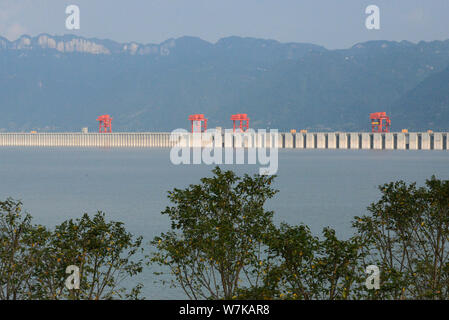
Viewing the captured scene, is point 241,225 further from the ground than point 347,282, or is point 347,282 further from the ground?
point 241,225

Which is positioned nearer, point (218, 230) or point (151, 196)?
point (218, 230)

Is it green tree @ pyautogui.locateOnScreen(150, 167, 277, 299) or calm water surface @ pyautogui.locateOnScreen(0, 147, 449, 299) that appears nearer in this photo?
green tree @ pyautogui.locateOnScreen(150, 167, 277, 299)

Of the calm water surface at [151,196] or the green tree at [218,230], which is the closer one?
the green tree at [218,230]

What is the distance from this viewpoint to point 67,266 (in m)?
14.0

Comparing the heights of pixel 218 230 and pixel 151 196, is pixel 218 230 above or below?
above

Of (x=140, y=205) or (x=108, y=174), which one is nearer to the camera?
(x=140, y=205)
